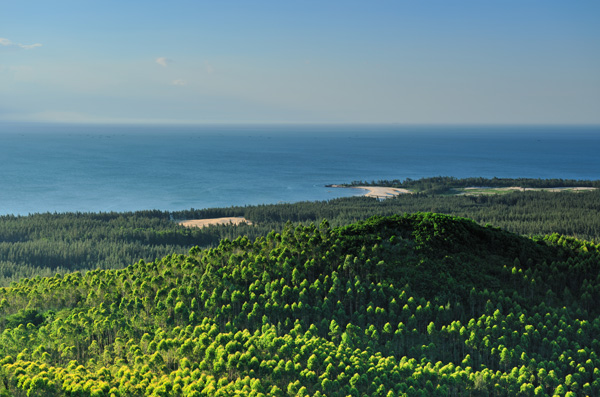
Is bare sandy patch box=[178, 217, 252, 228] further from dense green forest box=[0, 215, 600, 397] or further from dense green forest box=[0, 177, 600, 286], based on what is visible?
dense green forest box=[0, 215, 600, 397]

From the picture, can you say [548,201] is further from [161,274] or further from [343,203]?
[161,274]

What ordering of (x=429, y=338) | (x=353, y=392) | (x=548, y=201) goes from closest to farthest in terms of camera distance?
(x=353, y=392), (x=429, y=338), (x=548, y=201)

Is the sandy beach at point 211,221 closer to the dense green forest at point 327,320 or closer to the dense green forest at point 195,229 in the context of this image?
the dense green forest at point 195,229

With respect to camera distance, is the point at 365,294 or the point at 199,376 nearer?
the point at 199,376

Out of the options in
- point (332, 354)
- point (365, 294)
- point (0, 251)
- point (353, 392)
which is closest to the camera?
point (353, 392)

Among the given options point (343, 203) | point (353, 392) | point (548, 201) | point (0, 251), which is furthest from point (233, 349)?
point (548, 201)

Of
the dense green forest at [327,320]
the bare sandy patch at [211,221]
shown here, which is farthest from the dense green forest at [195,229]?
the dense green forest at [327,320]

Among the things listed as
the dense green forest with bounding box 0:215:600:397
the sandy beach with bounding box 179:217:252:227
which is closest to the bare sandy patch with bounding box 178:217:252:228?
the sandy beach with bounding box 179:217:252:227
